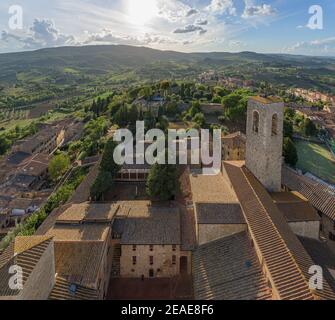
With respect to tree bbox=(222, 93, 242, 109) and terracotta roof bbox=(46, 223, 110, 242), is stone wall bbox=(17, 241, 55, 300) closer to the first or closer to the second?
terracotta roof bbox=(46, 223, 110, 242)

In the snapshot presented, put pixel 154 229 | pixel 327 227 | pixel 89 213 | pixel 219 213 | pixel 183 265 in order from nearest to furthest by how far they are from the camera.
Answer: pixel 219 213, pixel 183 265, pixel 154 229, pixel 89 213, pixel 327 227

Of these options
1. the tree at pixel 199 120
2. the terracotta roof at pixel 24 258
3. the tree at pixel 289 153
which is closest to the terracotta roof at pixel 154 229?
the terracotta roof at pixel 24 258

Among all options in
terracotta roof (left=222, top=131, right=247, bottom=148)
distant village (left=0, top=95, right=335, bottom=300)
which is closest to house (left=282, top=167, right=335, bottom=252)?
distant village (left=0, top=95, right=335, bottom=300)

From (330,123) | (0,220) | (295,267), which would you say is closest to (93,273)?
(295,267)

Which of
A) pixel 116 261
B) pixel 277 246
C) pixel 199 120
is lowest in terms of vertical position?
pixel 116 261

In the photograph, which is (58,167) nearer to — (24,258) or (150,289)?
(150,289)

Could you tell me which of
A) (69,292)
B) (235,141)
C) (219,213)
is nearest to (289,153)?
(235,141)

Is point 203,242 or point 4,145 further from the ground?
point 4,145
